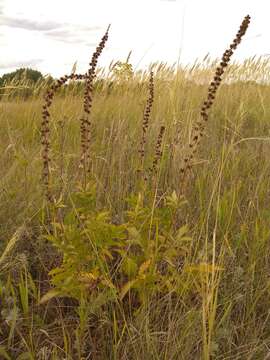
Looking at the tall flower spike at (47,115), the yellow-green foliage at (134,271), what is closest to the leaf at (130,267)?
the yellow-green foliage at (134,271)

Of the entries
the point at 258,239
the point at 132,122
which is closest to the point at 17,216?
the point at 258,239

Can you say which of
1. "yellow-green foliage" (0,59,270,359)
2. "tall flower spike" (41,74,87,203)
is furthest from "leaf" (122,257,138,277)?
"tall flower spike" (41,74,87,203)

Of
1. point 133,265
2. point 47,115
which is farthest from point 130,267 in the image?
point 47,115

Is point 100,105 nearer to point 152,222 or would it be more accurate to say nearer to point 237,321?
point 152,222

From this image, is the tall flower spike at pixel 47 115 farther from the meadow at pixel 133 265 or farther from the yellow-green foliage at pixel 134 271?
the yellow-green foliage at pixel 134 271

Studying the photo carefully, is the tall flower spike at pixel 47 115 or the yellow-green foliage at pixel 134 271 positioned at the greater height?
the tall flower spike at pixel 47 115

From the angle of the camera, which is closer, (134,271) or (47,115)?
(134,271)

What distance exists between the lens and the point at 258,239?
1.79 metres

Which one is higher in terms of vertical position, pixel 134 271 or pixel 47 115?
pixel 47 115

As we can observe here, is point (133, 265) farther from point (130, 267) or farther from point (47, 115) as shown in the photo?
point (47, 115)

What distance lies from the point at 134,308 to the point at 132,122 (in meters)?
2.48

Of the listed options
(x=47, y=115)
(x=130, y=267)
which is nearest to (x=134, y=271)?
(x=130, y=267)

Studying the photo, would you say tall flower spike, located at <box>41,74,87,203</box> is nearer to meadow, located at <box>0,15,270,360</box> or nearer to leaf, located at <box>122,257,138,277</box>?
meadow, located at <box>0,15,270,360</box>

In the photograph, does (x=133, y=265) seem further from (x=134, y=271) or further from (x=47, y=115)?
(x=47, y=115)
